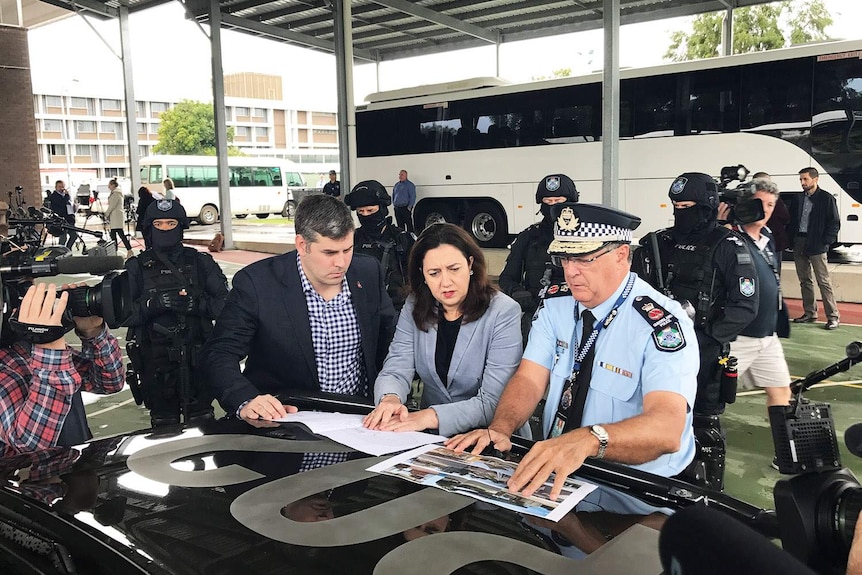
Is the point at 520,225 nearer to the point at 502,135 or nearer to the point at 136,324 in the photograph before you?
the point at 502,135

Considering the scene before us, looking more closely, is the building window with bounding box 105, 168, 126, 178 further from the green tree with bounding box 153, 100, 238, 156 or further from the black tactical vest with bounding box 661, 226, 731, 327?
the black tactical vest with bounding box 661, 226, 731, 327

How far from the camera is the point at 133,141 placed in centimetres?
1897

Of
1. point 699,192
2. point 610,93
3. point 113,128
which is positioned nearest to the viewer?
point 699,192

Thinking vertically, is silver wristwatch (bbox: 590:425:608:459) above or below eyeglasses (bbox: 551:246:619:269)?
below

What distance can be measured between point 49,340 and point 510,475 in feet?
4.74

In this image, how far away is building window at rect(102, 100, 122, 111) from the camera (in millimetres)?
80213

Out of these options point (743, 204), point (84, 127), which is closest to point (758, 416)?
point (743, 204)

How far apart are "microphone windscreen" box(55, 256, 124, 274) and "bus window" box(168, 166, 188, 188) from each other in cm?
2839

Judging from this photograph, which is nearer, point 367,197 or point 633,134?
point 367,197

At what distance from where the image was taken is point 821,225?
319 inches

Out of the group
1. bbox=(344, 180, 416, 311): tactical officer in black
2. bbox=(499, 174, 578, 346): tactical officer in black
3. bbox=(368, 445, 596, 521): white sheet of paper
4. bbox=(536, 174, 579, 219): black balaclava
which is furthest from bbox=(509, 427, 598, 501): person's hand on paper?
bbox=(344, 180, 416, 311): tactical officer in black

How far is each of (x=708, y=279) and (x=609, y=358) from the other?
6.74 feet

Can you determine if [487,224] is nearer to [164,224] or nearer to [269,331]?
[164,224]

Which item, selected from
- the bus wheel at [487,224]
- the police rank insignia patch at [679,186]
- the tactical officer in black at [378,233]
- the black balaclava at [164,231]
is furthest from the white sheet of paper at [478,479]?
the bus wheel at [487,224]
